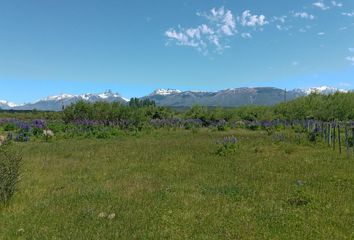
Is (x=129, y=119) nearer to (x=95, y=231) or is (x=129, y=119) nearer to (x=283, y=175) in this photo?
(x=283, y=175)

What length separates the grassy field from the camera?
9023 mm

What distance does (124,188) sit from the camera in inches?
525

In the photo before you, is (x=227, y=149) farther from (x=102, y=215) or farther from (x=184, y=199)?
(x=102, y=215)

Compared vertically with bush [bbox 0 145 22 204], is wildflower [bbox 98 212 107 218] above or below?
below

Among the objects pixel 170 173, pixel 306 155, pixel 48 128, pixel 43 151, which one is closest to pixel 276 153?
pixel 306 155

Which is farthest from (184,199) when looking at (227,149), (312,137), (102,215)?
(312,137)

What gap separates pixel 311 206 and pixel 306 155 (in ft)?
36.8

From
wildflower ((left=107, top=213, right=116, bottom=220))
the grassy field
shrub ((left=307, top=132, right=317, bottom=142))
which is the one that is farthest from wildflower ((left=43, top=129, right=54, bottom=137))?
wildflower ((left=107, top=213, right=116, bottom=220))

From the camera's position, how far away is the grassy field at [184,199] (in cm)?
902

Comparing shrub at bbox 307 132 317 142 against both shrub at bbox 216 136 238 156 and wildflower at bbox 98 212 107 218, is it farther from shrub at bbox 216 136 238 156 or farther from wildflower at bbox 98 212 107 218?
wildflower at bbox 98 212 107 218

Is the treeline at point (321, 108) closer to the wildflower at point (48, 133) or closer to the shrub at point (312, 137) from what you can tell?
the shrub at point (312, 137)

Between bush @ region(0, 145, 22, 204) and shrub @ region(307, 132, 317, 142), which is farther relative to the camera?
shrub @ region(307, 132, 317, 142)

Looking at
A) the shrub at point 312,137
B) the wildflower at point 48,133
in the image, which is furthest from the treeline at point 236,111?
the shrub at point 312,137

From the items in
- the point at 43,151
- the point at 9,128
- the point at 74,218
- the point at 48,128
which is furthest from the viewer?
the point at 9,128
